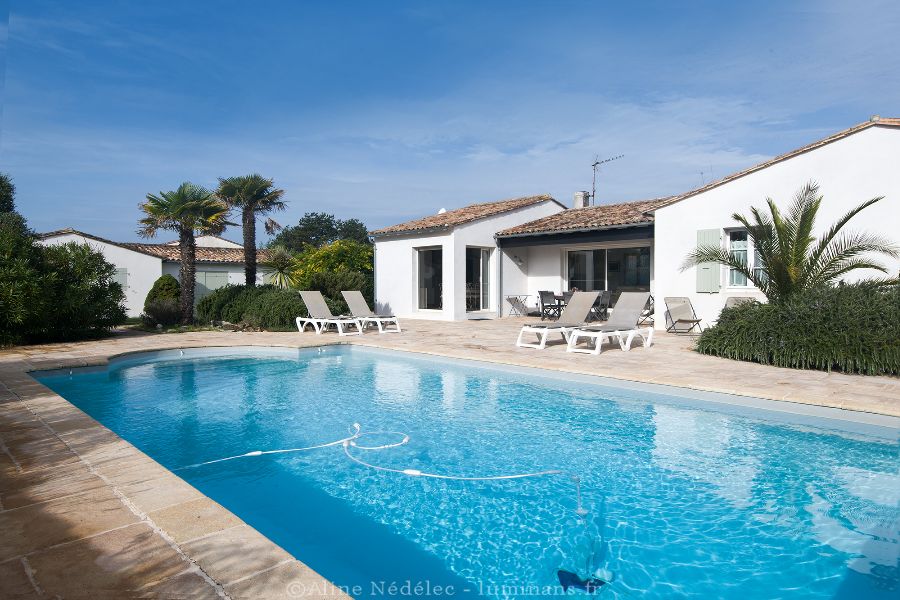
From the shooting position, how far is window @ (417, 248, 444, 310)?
19.0 m

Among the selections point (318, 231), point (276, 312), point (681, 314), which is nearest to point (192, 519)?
point (681, 314)

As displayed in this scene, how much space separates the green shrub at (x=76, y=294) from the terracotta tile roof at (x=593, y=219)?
12260 millimetres

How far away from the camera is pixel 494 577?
3.17 meters

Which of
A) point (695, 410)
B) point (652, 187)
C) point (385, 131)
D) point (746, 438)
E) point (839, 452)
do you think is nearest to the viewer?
point (839, 452)

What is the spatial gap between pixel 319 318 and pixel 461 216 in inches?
307

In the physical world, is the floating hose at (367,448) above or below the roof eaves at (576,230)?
below

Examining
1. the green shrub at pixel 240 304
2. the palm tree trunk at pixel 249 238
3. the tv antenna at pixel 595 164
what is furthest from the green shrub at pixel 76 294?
the tv antenna at pixel 595 164

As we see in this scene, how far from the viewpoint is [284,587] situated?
2131mm

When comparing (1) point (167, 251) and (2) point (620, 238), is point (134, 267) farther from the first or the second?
(2) point (620, 238)

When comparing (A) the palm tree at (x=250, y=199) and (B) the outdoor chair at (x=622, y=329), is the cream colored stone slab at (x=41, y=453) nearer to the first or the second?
(B) the outdoor chair at (x=622, y=329)

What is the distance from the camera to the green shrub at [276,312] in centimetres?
1538

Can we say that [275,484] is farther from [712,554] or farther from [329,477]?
[712,554]

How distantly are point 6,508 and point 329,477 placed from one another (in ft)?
7.56

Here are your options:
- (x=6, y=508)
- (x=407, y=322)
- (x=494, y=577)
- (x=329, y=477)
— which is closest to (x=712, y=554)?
(x=494, y=577)
